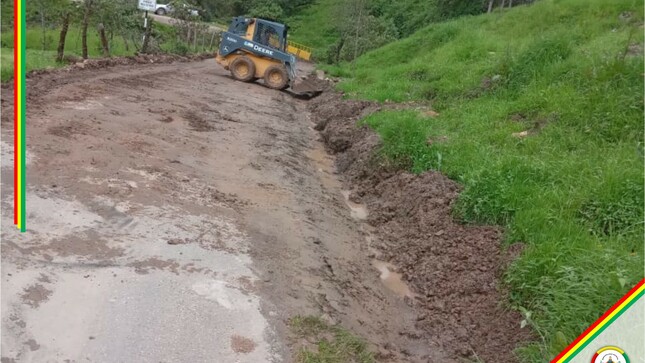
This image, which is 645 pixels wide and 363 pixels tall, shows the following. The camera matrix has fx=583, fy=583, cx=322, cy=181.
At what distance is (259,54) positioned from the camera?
18391 mm

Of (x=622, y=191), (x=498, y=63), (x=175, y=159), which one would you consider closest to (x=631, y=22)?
(x=498, y=63)

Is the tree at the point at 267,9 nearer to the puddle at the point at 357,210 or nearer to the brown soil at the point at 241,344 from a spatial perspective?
the puddle at the point at 357,210

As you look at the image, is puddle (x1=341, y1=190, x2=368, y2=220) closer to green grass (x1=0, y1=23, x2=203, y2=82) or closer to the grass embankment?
the grass embankment

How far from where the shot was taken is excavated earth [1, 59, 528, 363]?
14.1 ft

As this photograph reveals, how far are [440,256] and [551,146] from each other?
2549mm

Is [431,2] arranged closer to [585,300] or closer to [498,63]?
[498,63]

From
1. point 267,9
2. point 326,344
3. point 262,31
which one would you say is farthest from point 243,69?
point 267,9

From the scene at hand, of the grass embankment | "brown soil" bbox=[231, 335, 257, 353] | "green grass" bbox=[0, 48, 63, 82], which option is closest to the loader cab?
the grass embankment

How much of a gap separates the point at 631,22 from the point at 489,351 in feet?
34.5

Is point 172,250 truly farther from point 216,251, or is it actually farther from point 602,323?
point 602,323

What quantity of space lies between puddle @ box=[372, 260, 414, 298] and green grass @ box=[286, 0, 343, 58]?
39775mm

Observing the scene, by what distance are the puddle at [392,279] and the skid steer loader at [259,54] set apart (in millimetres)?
12469

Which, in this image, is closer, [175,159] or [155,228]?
[155,228]

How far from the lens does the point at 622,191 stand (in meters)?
5.88
